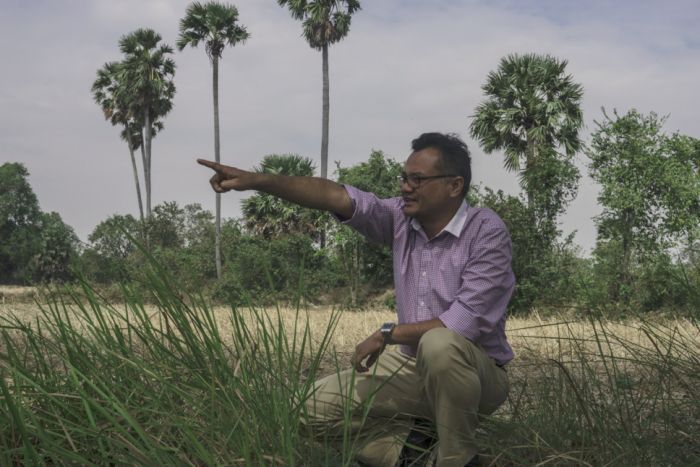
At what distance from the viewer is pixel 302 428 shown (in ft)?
10.7

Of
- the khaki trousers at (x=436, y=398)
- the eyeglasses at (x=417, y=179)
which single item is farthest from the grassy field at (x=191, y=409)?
the eyeglasses at (x=417, y=179)

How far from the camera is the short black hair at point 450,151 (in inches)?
140

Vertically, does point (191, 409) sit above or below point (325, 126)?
below

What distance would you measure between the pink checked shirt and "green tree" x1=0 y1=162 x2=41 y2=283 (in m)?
59.6

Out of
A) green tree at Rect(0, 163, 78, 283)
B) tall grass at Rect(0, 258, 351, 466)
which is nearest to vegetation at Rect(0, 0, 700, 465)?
tall grass at Rect(0, 258, 351, 466)

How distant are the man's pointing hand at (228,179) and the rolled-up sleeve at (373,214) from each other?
581 mm

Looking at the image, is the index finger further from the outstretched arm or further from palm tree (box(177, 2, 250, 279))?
palm tree (box(177, 2, 250, 279))

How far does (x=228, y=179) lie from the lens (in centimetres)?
326

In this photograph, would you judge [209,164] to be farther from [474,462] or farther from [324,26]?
[324,26]

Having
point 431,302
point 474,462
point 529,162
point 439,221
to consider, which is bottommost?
point 474,462

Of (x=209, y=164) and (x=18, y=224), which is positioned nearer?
(x=209, y=164)

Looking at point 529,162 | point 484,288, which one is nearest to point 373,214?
point 484,288

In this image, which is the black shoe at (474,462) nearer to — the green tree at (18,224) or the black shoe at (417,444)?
the black shoe at (417,444)

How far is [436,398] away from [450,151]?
108 centimetres
